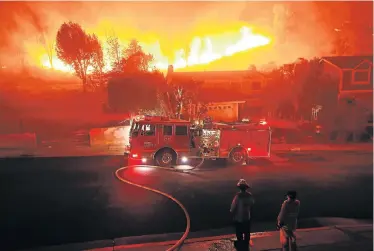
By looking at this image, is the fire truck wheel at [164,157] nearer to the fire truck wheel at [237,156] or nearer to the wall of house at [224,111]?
the fire truck wheel at [237,156]

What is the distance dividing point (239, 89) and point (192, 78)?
2295mm

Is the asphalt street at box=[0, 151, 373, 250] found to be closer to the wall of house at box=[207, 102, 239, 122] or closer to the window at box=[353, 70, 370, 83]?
the wall of house at box=[207, 102, 239, 122]

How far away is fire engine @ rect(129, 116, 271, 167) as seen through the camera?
11.7m

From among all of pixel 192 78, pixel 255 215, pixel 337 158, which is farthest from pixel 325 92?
pixel 255 215

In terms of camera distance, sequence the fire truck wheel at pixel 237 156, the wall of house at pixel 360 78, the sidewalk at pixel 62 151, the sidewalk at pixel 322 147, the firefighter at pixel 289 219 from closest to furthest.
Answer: the firefighter at pixel 289 219
the fire truck wheel at pixel 237 156
the sidewalk at pixel 62 151
the wall of house at pixel 360 78
the sidewalk at pixel 322 147

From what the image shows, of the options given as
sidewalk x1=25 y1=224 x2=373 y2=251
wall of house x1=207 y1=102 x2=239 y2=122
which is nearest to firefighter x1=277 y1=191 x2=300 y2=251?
sidewalk x1=25 y1=224 x2=373 y2=251

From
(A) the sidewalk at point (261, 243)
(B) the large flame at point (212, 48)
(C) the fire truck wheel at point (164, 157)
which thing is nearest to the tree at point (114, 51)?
(B) the large flame at point (212, 48)

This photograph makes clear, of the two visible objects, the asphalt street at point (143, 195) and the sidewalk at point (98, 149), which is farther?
the sidewalk at point (98, 149)

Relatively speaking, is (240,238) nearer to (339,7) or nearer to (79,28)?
(79,28)

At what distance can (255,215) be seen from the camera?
308 inches

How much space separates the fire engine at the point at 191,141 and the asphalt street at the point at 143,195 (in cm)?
67

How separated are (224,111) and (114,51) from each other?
5677mm

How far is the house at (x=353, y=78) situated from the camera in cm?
1405

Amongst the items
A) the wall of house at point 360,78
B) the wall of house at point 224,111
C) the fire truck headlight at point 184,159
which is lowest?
the fire truck headlight at point 184,159
